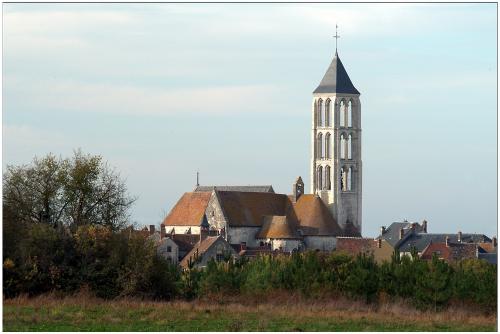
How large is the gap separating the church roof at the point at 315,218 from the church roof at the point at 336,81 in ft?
48.7

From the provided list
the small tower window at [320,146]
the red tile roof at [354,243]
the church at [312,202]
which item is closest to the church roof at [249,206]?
the church at [312,202]

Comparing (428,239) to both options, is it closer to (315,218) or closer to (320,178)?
(315,218)

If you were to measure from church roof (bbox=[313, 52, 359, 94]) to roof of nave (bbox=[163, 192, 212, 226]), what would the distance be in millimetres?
17437

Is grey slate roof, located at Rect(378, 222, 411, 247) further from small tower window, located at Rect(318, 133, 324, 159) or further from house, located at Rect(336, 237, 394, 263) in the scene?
small tower window, located at Rect(318, 133, 324, 159)

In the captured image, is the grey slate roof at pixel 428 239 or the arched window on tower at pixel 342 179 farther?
the arched window on tower at pixel 342 179

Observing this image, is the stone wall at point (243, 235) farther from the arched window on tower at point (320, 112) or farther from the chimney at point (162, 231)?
the arched window on tower at point (320, 112)

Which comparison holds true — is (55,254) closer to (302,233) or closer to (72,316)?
(72,316)

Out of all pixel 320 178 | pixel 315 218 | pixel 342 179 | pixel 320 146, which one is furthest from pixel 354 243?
pixel 320 146

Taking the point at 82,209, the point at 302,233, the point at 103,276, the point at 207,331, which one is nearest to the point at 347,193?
the point at 302,233

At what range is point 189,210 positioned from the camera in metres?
110

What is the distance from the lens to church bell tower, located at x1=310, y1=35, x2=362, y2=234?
121m

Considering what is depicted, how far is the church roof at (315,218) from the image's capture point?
106938 mm

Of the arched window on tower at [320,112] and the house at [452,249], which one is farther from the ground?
the arched window on tower at [320,112]

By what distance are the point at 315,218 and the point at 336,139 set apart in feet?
52.9
